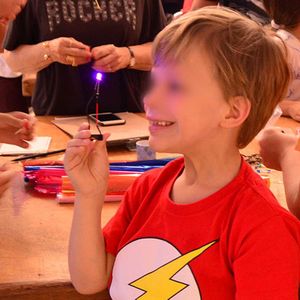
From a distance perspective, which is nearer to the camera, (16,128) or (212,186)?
(212,186)

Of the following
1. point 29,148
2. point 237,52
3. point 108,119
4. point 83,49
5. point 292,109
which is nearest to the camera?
point 237,52

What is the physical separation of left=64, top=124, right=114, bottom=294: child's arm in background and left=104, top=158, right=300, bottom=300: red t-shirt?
35 millimetres

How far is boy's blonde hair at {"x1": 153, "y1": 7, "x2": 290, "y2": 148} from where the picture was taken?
3.00 ft

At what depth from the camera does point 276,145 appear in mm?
1246

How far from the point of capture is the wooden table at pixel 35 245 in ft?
3.56

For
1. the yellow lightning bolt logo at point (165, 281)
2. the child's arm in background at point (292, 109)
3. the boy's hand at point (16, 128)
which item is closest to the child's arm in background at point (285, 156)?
the yellow lightning bolt logo at point (165, 281)

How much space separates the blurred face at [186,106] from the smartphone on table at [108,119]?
0.99 meters

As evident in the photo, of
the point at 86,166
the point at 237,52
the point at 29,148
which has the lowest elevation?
the point at 29,148

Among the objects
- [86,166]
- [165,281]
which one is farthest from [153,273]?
[86,166]

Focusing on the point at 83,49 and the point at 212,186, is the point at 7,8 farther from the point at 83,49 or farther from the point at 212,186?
the point at 212,186

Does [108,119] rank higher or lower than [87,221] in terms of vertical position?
lower

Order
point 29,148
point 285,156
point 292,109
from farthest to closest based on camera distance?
point 292,109
point 29,148
point 285,156

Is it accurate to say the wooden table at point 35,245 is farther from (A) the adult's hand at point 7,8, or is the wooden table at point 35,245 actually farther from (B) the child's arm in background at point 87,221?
(A) the adult's hand at point 7,8

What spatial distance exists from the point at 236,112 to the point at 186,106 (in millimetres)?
90
